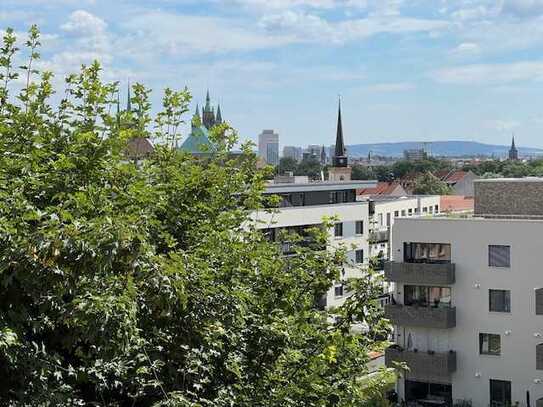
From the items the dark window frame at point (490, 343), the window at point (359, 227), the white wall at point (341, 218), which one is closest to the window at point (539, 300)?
the dark window frame at point (490, 343)

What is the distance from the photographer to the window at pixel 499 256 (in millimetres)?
42375

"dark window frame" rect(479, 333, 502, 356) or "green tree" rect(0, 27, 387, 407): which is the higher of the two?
"green tree" rect(0, 27, 387, 407)

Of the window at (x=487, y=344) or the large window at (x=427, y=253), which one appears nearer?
the window at (x=487, y=344)

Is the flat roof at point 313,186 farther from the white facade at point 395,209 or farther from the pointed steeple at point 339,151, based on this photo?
the pointed steeple at point 339,151

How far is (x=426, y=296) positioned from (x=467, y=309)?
1.92 m

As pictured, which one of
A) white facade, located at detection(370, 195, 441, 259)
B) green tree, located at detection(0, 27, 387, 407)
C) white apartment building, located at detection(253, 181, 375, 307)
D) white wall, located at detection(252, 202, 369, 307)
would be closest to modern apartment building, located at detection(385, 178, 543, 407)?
white wall, located at detection(252, 202, 369, 307)

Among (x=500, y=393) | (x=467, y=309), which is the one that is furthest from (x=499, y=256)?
(x=500, y=393)

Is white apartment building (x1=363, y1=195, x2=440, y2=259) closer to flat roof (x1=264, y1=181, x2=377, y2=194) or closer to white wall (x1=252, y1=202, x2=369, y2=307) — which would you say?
white wall (x1=252, y1=202, x2=369, y2=307)

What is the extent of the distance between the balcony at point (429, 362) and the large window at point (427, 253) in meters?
4.15

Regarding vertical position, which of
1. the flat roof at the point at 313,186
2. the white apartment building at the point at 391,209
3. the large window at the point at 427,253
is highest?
the flat roof at the point at 313,186

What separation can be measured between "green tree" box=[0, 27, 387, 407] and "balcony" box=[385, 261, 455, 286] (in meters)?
27.2

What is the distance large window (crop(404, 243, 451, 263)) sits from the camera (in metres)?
43.8

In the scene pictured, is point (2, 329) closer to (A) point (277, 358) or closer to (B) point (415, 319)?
(A) point (277, 358)

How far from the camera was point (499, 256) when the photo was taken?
42.6 metres
